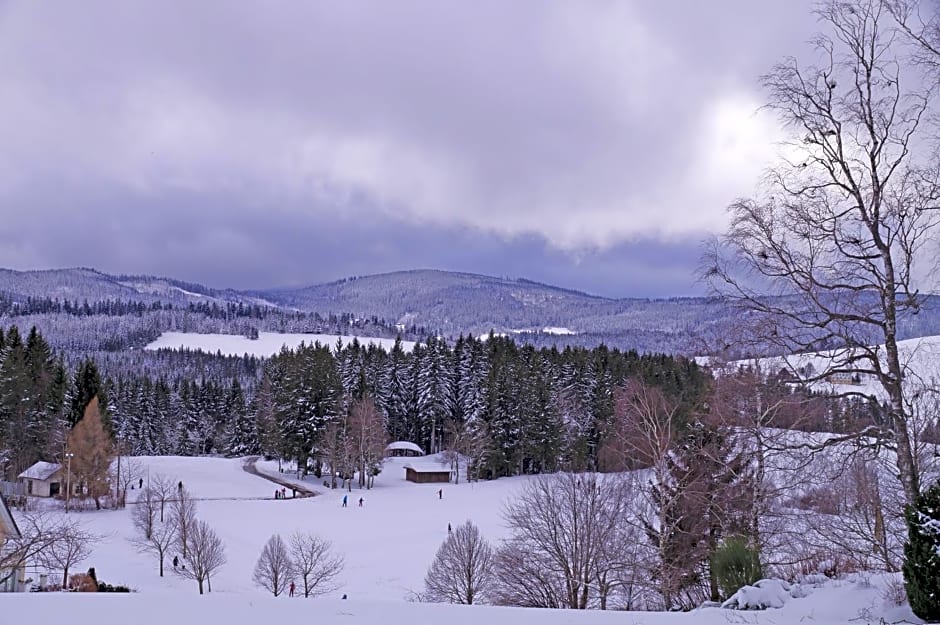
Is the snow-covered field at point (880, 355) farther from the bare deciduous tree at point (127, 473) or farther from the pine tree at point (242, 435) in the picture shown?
the pine tree at point (242, 435)

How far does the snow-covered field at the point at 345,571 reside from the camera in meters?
7.08

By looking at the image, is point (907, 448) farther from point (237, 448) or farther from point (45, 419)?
point (237, 448)

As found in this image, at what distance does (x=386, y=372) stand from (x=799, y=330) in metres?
66.3

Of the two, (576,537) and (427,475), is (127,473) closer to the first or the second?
(427,475)

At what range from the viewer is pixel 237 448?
82.9 metres

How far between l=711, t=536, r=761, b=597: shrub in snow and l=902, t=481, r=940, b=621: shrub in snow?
3.07 metres

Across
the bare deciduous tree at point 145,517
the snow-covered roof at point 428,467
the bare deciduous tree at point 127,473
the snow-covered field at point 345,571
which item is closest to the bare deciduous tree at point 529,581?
the snow-covered field at point 345,571

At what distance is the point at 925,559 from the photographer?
644cm

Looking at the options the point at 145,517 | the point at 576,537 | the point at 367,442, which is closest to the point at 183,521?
the point at 145,517

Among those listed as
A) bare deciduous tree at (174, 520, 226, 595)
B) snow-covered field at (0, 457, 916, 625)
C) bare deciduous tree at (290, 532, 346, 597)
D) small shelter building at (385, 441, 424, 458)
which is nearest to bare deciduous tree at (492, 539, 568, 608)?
snow-covered field at (0, 457, 916, 625)

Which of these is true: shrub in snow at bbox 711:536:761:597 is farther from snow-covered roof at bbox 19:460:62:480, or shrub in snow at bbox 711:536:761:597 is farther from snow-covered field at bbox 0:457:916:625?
snow-covered roof at bbox 19:460:62:480

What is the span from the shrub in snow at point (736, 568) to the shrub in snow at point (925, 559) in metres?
3.07

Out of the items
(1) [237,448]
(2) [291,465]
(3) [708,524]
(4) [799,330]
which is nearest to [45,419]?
(2) [291,465]

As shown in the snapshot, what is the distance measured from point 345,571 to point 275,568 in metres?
5.84
